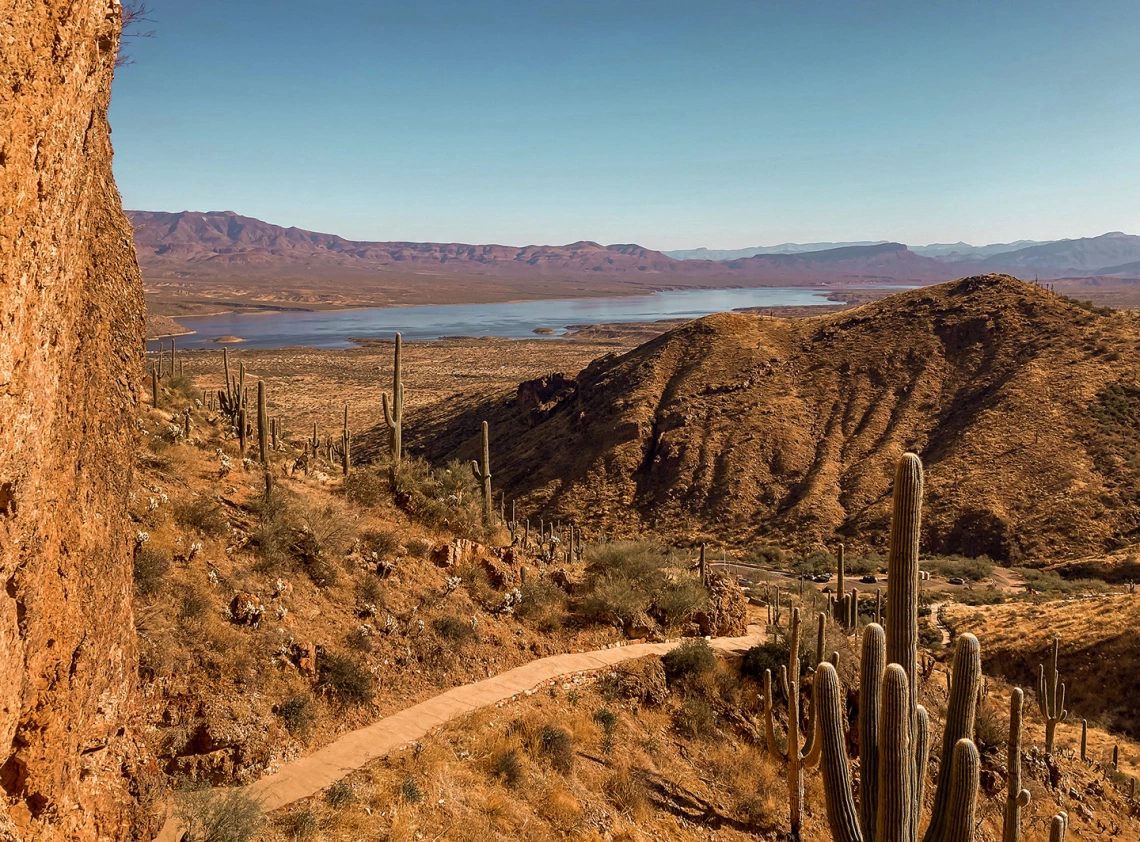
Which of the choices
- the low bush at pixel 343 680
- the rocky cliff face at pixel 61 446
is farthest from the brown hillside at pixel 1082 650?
the rocky cliff face at pixel 61 446

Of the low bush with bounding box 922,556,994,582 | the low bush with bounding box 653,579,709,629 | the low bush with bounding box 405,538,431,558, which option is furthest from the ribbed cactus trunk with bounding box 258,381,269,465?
the low bush with bounding box 922,556,994,582

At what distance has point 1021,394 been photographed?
128 feet

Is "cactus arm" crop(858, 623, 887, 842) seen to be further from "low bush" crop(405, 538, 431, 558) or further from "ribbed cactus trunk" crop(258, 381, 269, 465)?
"ribbed cactus trunk" crop(258, 381, 269, 465)

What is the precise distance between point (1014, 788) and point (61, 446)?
1113 cm

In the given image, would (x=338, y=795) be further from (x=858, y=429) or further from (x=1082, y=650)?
(x=858, y=429)

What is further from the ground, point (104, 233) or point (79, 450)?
point (104, 233)

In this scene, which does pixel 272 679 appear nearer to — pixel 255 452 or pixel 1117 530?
pixel 255 452

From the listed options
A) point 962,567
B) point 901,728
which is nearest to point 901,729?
point 901,728

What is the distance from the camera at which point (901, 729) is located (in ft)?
19.1

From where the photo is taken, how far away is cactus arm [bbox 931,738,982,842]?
19.5 ft

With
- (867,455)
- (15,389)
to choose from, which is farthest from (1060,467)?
(15,389)

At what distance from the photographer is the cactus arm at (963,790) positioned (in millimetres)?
5945

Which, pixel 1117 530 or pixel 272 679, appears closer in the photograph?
pixel 272 679

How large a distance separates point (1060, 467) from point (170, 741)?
124ft
